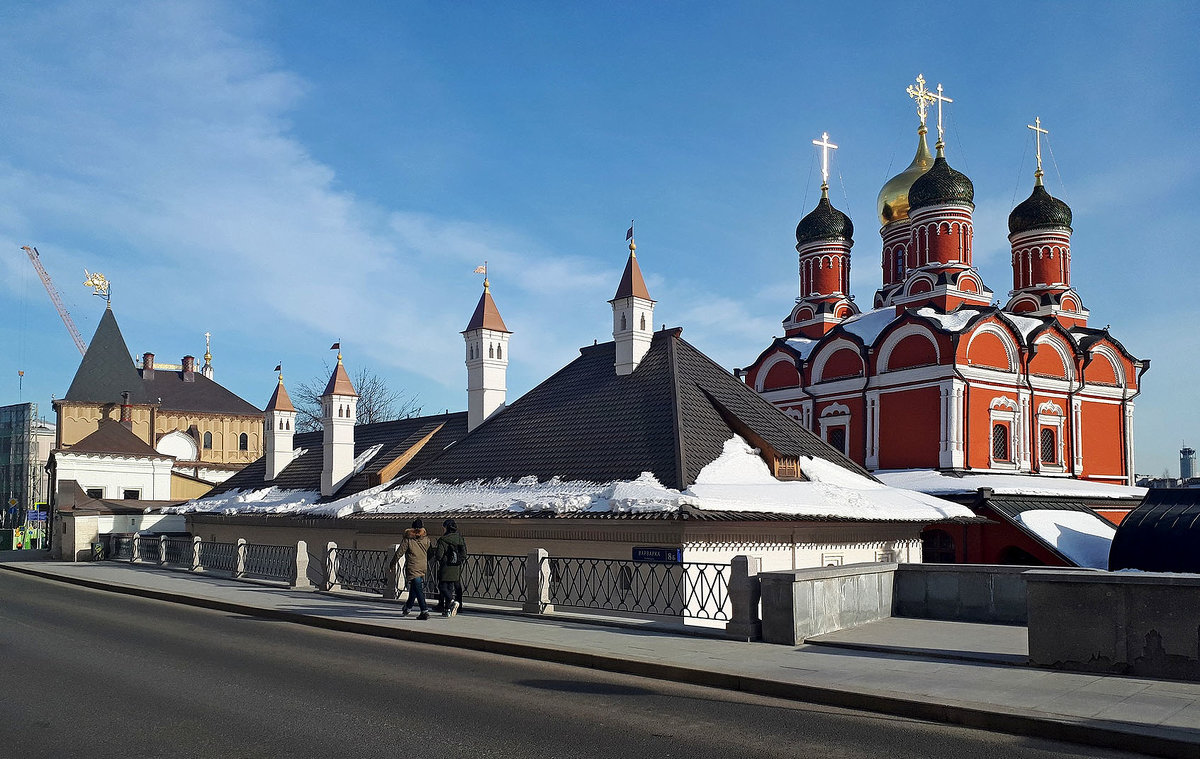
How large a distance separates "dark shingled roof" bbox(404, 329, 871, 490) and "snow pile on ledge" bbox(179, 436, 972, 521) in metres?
0.38

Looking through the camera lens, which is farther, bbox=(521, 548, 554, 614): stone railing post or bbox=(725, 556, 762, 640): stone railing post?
bbox=(521, 548, 554, 614): stone railing post

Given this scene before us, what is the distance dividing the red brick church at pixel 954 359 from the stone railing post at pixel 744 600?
74.1 ft

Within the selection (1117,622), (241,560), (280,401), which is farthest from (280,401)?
(1117,622)

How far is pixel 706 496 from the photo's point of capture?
733 inches

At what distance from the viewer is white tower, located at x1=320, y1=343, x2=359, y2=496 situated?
30797mm

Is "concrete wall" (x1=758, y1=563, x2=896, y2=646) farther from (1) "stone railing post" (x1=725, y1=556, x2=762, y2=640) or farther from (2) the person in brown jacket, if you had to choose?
(2) the person in brown jacket

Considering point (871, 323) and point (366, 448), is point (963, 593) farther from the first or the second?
point (871, 323)

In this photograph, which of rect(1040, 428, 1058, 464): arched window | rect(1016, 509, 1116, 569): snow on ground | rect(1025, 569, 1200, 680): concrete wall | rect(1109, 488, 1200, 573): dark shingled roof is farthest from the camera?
rect(1040, 428, 1058, 464): arched window

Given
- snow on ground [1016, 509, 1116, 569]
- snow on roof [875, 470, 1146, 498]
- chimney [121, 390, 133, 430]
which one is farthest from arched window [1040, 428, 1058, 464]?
chimney [121, 390, 133, 430]

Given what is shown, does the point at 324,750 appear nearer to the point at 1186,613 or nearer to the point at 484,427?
the point at 1186,613

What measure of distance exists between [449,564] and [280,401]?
2212cm

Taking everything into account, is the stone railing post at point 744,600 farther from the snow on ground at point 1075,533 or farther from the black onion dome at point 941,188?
the black onion dome at point 941,188

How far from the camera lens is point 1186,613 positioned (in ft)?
32.2

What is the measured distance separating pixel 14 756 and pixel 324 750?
2306 mm
